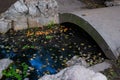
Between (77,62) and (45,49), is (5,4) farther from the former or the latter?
(77,62)

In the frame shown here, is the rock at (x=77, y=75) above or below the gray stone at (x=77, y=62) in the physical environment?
above

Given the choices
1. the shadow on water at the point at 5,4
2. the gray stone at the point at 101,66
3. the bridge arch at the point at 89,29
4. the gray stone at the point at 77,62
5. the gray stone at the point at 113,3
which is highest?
the shadow on water at the point at 5,4

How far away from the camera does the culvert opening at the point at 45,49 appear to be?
5.86m

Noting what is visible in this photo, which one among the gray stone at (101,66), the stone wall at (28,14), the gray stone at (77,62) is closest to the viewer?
the gray stone at (101,66)

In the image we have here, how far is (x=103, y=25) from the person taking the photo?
259 inches

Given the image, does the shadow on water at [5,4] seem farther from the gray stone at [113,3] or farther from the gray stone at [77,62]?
the gray stone at [113,3]

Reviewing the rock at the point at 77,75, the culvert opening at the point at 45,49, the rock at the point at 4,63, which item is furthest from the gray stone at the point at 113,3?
the rock at the point at 77,75

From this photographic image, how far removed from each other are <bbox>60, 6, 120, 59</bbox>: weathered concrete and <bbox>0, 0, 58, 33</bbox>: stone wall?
43cm

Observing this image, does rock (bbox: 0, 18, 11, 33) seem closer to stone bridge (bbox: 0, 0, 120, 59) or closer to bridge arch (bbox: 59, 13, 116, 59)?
stone bridge (bbox: 0, 0, 120, 59)

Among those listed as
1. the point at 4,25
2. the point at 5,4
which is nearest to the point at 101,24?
the point at 4,25

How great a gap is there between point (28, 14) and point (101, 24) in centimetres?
225

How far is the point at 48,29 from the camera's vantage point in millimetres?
7633

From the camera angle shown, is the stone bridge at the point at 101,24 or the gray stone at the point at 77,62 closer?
the gray stone at the point at 77,62

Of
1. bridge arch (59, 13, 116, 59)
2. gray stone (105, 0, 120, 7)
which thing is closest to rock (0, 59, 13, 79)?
bridge arch (59, 13, 116, 59)
